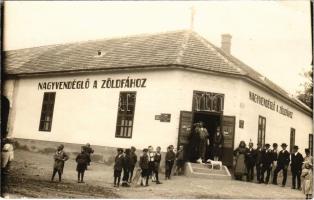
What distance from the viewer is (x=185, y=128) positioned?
14594 millimetres

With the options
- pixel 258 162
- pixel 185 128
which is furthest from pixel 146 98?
pixel 258 162

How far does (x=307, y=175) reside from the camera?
11.0 metres

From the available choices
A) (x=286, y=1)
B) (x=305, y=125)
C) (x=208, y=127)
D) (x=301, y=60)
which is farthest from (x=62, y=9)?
(x=305, y=125)

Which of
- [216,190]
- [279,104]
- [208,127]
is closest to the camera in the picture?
[216,190]

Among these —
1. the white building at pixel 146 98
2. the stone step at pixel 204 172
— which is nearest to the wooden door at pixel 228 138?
the white building at pixel 146 98

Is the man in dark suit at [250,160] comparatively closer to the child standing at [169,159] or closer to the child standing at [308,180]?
the child standing at [169,159]

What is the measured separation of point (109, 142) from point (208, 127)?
3.89 meters

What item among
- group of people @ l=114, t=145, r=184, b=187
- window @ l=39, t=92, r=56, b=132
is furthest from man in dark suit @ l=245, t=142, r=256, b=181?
window @ l=39, t=92, r=56, b=132

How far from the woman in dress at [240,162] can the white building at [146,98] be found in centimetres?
33

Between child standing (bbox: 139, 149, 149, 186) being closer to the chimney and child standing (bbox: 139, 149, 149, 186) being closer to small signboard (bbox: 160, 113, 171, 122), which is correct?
small signboard (bbox: 160, 113, 171, 122)

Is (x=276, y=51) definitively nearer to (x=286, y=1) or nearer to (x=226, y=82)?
(x=286, y=1)

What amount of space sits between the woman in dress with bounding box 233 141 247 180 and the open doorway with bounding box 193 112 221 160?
1.13m

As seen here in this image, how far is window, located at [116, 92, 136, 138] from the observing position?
15.2 metres

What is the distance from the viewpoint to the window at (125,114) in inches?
600
